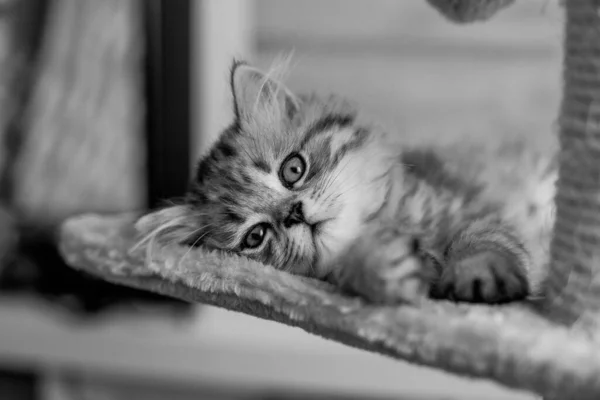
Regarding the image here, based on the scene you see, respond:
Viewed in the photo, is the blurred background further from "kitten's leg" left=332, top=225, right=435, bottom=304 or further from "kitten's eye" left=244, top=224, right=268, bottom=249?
"kitten's leg" left=332, top=225, right=435, bottom=304

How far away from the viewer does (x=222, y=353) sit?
7.39ft

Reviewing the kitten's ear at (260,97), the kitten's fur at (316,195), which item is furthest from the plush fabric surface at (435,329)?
the kitten's ear at (260,97)

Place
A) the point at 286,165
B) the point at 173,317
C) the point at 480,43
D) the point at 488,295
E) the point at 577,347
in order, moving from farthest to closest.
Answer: the point at 173,317 < the point at 480,43 < the point at 286,165 < the point at 488,295 < the point at 577,347

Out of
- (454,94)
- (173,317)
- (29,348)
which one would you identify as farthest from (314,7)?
(29,348)

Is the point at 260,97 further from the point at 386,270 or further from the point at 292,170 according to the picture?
the point at 386,270

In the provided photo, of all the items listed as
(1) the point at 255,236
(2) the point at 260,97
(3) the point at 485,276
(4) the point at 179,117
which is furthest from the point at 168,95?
(3) the point at 485,276

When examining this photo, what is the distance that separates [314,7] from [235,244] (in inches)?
56.8

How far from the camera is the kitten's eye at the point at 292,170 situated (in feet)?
3.19

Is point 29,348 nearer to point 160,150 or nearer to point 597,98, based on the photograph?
point 160,150

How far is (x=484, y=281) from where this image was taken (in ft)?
2.23

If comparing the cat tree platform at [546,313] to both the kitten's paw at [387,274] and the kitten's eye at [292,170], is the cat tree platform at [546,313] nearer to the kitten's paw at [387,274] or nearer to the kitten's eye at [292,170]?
the kitten's paw at [387,274]

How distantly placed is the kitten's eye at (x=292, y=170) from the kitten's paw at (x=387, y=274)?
1.08 feet

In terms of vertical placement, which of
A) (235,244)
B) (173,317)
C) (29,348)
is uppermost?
(235,244)

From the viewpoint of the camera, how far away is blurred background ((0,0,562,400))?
218 cm
